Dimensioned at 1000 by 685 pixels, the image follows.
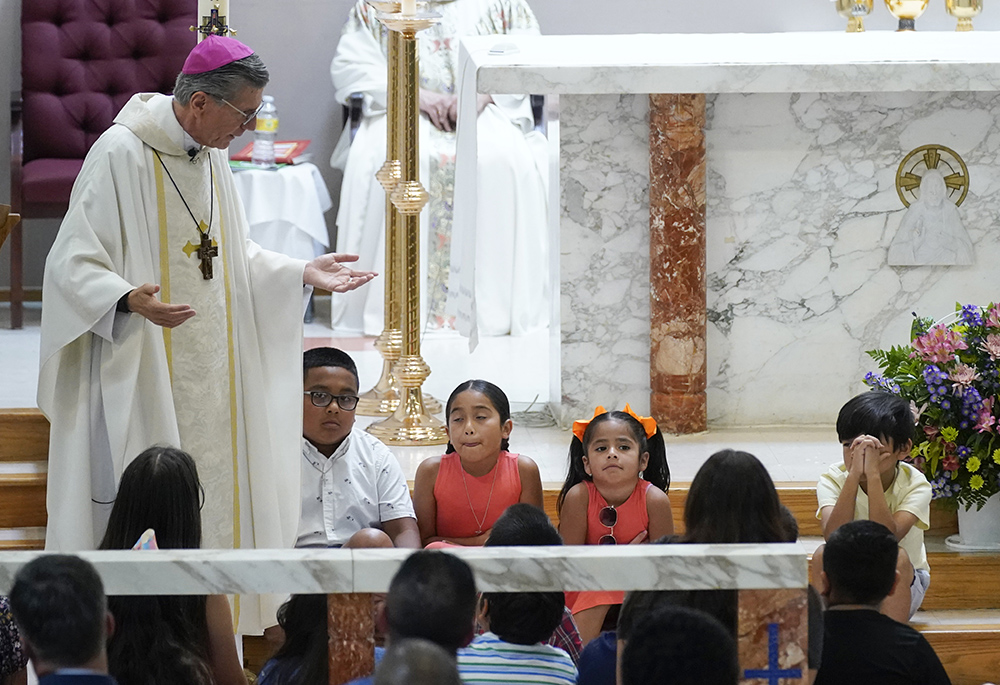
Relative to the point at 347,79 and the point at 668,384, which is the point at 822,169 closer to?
the point at 668,384

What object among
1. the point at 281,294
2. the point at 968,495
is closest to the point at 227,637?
the point at 281,294

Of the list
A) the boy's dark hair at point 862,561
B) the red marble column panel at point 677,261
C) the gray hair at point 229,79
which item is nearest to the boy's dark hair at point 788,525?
the boy's dark hair at point 862,561

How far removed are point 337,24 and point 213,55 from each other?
462 centimetres

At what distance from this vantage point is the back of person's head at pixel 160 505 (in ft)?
8.91

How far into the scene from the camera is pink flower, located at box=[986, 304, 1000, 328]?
4.20 m

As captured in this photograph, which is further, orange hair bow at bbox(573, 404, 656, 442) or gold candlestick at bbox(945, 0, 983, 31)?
gold candlestick at bbox(945, 0, 983, 31)

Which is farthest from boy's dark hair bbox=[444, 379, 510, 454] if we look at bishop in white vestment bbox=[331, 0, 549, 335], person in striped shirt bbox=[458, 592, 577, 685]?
bishop in white vestment bbox=[331, 0, 549, 335]

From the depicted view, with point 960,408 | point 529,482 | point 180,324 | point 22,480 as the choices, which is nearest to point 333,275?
point 180,324

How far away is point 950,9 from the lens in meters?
6.43

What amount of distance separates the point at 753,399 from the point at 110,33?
12.4 feet

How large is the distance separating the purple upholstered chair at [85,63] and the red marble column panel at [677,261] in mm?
3015

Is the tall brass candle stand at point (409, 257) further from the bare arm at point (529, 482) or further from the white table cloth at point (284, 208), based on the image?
the white table cloth at point (284, 208)

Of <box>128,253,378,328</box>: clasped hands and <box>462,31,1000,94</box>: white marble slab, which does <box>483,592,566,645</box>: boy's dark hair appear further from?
<box>462,31,1000,94</box>: white marble slab

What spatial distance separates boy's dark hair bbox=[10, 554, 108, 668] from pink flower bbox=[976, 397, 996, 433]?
3010 millimetres
